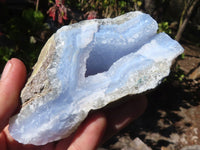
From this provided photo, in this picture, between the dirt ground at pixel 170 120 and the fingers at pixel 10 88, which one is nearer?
the fingers at pixel 10 88

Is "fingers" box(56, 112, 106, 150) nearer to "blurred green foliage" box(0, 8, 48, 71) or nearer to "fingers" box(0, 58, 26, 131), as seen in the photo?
"fingers" box(0, 58, 26, 131)

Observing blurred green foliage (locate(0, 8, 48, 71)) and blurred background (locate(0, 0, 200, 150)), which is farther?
blurred green foliage (locate(0, 8, 48, 71))

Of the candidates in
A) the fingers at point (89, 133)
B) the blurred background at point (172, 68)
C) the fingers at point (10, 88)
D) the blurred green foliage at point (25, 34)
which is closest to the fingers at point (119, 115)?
the fingers at point (89, 133)

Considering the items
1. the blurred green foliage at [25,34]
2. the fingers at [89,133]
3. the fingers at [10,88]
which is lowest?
the blurred green foliage at [25,34]

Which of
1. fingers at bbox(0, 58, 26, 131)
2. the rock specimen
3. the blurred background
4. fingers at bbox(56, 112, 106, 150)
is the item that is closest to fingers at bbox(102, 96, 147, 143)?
fingers at bbox(56, 112, 106, 150)

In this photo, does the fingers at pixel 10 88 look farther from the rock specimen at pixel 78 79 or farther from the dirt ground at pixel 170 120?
the dirt ground at pixel 170 120

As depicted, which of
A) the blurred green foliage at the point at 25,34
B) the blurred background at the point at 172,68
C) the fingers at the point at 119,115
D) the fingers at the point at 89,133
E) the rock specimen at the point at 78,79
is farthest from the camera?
the blurred green foliage at the point at 25,34

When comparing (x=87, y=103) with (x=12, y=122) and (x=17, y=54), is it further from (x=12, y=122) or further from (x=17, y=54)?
(x=17, y=54)
